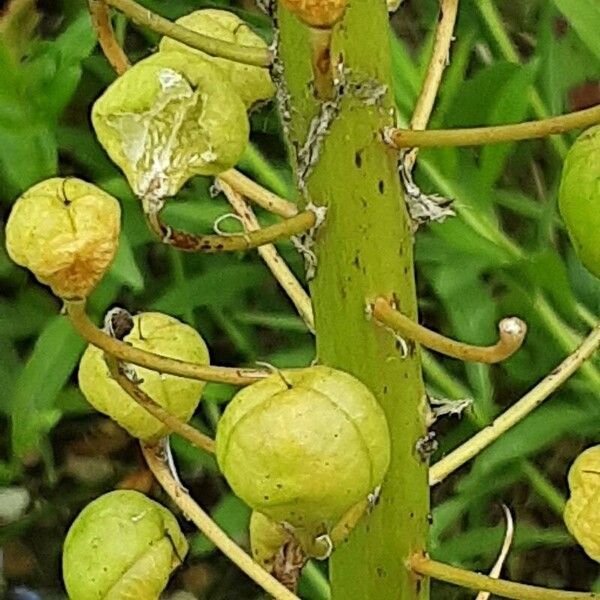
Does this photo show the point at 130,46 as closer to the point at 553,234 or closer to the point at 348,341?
the point at 553,234

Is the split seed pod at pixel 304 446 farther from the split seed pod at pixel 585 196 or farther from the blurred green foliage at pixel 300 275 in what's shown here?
the blurred green foliage at pixel 300 275

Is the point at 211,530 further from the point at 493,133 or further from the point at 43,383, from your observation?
the point at 43,383

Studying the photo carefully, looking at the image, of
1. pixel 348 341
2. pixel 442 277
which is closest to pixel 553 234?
pixel 442 277

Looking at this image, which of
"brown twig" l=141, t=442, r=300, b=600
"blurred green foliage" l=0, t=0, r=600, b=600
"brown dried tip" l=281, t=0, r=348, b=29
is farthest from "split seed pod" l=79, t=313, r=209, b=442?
"blurred green foliage" l=0, t=0, r=600, b=600

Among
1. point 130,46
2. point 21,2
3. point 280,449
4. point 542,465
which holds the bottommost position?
point 542,465

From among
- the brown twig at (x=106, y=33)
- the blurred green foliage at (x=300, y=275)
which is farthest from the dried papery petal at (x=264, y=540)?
the blurred green foliage at (x=300, y=275)

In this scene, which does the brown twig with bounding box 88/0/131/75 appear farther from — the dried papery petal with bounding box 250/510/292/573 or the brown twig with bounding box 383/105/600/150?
the dried papery petal with bounding box 250/510/292/573
